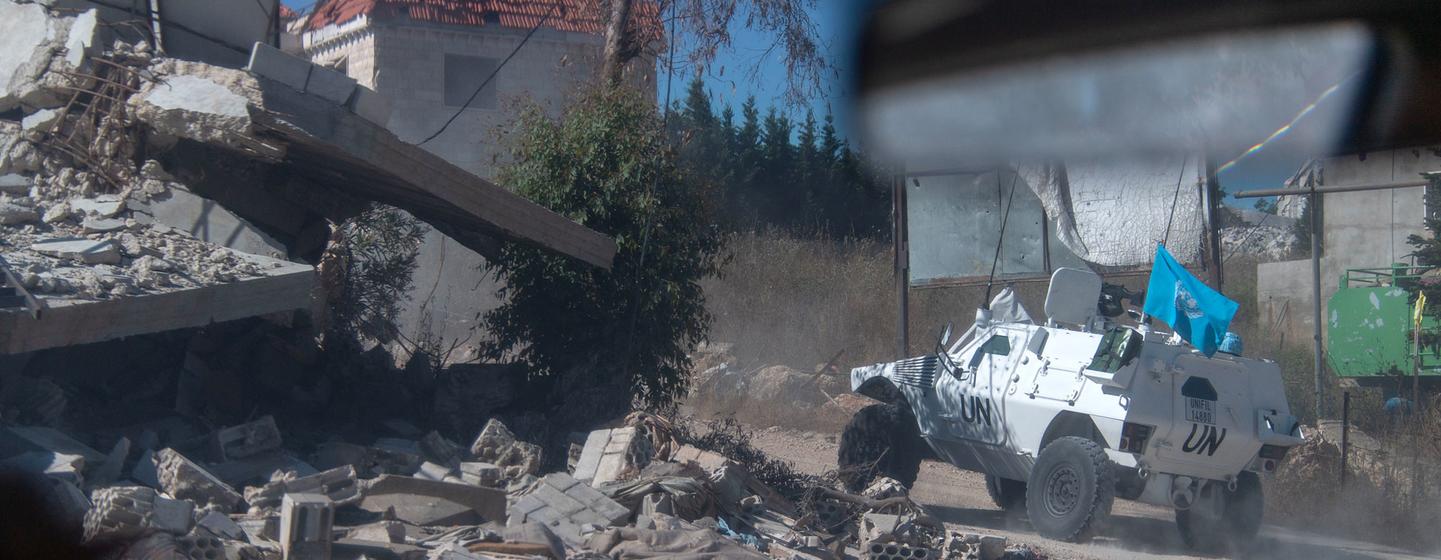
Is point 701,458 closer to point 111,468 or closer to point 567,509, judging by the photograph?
point 567,509

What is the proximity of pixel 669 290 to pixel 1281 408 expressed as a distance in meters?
5.49

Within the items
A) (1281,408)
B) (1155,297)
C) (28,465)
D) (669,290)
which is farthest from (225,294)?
(1281,408)

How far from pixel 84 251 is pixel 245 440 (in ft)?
5.71

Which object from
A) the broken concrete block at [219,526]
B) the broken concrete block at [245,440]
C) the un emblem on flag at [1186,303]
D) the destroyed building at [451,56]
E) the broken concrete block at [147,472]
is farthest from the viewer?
the destroyed building at [451,56]

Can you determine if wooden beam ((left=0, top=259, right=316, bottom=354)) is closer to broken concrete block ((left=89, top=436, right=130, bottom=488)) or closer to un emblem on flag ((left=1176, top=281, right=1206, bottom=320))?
broken concrete block ((left=89, top=436, right=130, bottom=488))

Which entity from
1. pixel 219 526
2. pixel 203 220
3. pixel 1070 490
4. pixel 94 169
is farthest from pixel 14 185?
pixel 1070 490

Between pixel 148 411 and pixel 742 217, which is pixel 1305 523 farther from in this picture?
pixel 742 217

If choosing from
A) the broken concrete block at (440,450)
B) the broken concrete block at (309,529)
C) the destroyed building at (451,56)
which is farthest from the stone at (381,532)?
the destroyed building at (451,56)

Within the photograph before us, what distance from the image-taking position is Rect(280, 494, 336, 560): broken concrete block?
5.89 meters

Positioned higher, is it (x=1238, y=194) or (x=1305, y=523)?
(x=1238, y=194)

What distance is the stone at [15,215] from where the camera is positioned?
790cm

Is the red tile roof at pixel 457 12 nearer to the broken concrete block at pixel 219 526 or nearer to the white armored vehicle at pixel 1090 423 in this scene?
the white armored vehicle at pixel 1090 423

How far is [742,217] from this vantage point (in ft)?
90.2

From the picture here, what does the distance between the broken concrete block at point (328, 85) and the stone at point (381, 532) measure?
377cm
